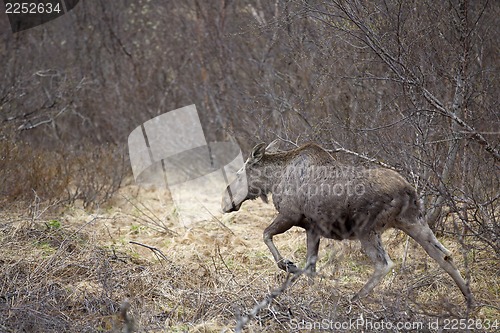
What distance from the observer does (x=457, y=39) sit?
731 cm

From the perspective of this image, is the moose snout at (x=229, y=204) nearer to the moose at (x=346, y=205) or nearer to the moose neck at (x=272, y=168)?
the moose neck at (x=272, y=168)

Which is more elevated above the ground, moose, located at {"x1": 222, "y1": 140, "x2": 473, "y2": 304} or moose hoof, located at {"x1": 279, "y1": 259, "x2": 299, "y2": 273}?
moose, located at {"x1": 222, "y1": 140, "x2": 473, "y2": 304}

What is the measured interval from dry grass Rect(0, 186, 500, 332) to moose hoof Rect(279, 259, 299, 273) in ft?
0.67

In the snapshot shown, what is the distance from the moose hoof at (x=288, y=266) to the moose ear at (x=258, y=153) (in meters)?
1.20

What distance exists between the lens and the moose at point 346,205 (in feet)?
21.0

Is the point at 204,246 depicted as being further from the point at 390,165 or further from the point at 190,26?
the point at 190,26

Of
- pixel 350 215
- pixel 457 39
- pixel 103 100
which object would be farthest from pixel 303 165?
pixel 103 100

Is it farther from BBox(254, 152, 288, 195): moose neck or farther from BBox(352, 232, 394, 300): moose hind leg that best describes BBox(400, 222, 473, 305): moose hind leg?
BBox(254, 152, 288, 195): moose neck

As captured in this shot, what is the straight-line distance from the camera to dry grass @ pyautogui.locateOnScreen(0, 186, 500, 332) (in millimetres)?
5934

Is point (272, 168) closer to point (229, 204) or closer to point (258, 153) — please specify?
point (258, 153)

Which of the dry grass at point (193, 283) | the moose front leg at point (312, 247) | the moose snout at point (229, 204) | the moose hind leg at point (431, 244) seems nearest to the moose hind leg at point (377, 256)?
the dry grass at point (193, 283)

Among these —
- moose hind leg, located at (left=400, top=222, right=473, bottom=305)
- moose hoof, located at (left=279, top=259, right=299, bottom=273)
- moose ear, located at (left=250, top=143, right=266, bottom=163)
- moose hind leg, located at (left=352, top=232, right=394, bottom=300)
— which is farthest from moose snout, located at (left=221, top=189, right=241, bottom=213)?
moose hind leg, located at (left=400, top=222, right=473, bottom=305)

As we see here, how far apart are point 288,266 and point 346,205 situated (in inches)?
33.7

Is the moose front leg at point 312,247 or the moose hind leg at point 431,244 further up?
the moose hind leg at point 431,244
